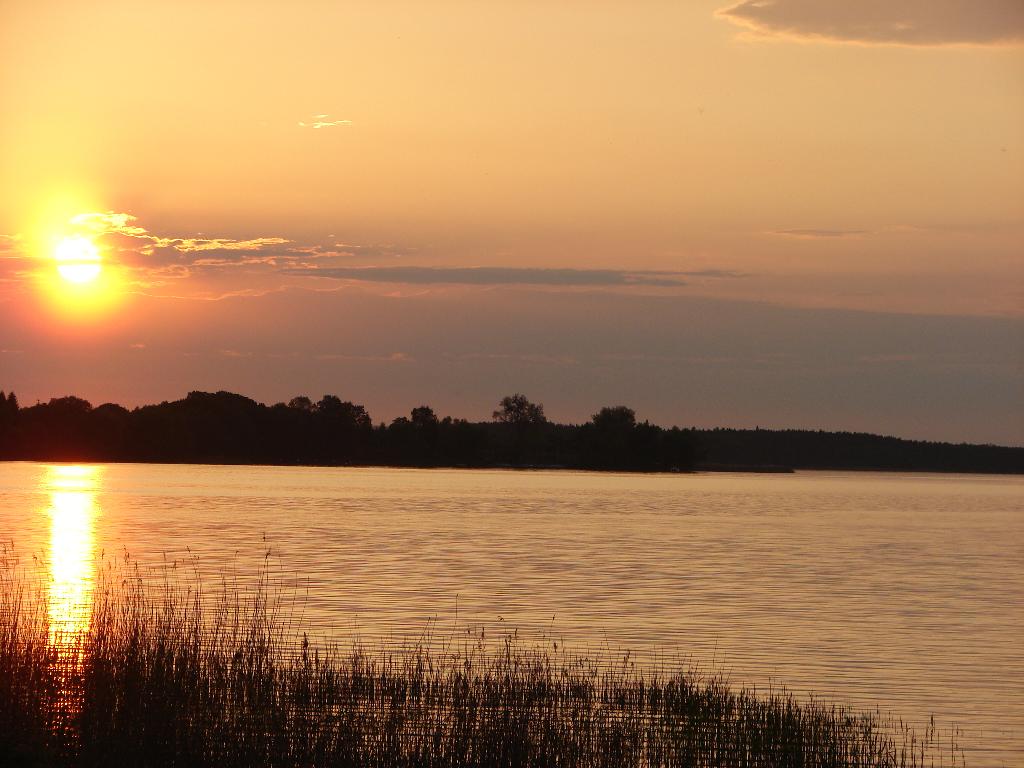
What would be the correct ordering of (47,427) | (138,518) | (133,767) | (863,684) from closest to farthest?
(133,767), (863,684), (138,518), (47,427)

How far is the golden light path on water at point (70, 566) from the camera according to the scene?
24.7m

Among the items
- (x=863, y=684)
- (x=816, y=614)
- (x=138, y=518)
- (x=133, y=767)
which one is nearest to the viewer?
(x=133, y=767)

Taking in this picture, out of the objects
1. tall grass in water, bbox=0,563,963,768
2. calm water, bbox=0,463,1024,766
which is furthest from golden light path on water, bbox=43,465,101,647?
tall grass in water, bbox=0,563,963,768

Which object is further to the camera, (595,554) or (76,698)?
(595,554)

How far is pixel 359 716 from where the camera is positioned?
16438mm

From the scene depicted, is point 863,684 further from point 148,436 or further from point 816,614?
point 148,436

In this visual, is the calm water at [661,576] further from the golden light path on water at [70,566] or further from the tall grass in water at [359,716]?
the tall grass in water at [359,716]

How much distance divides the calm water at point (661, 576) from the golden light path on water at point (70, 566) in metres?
0.17

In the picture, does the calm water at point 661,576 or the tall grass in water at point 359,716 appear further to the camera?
the calm water at point 661,576

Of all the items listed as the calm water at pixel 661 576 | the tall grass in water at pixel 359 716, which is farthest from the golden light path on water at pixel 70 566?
the tall grass in water at pixel 359 716

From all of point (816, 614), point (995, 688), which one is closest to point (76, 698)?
point (995, 688)

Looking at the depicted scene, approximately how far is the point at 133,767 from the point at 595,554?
3791cm

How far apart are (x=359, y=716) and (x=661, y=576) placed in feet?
88.5

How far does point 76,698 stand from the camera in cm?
1647
